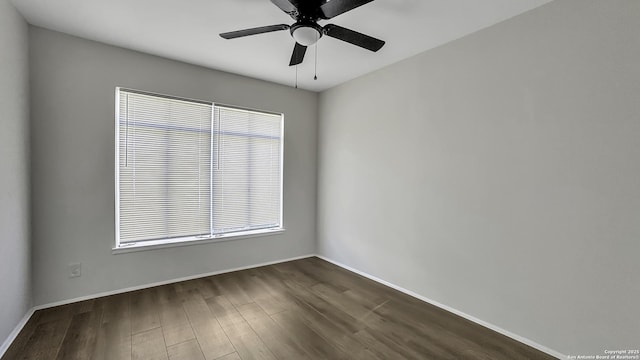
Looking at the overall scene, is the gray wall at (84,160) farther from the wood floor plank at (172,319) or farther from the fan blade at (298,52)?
the fan blade at (298,52)

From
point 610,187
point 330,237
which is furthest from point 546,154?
point 330,237

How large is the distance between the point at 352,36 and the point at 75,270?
3438mm

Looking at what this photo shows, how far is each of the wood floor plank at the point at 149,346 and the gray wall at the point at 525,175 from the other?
93.2 inches

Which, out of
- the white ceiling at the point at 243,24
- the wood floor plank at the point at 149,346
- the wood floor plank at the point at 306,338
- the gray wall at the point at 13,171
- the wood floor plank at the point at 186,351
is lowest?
the wood floor plank at the point at 306,338

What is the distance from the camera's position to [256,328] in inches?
89.0

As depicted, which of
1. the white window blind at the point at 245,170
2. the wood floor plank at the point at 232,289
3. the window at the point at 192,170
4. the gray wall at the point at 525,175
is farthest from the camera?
the white window blind at the point at 245,170

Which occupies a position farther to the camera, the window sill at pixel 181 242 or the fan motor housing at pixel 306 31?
the window sill at pixel 181 242

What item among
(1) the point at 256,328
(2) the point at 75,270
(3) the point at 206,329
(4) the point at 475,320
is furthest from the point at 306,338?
(2) the point at 75,270

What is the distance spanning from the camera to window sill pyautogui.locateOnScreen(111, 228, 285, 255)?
2.85 m

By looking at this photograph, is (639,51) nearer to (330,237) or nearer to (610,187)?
(610,187)

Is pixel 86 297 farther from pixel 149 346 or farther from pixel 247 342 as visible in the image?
pixel 247 342

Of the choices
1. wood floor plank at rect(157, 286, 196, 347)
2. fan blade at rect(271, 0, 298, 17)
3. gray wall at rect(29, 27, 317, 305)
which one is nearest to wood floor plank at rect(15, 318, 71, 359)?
gray wall at rect(29, 27, 317, 305)

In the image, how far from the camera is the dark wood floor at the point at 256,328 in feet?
6.41

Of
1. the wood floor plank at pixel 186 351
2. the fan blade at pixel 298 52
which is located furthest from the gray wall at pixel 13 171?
the fan blade at pixel 298 52
